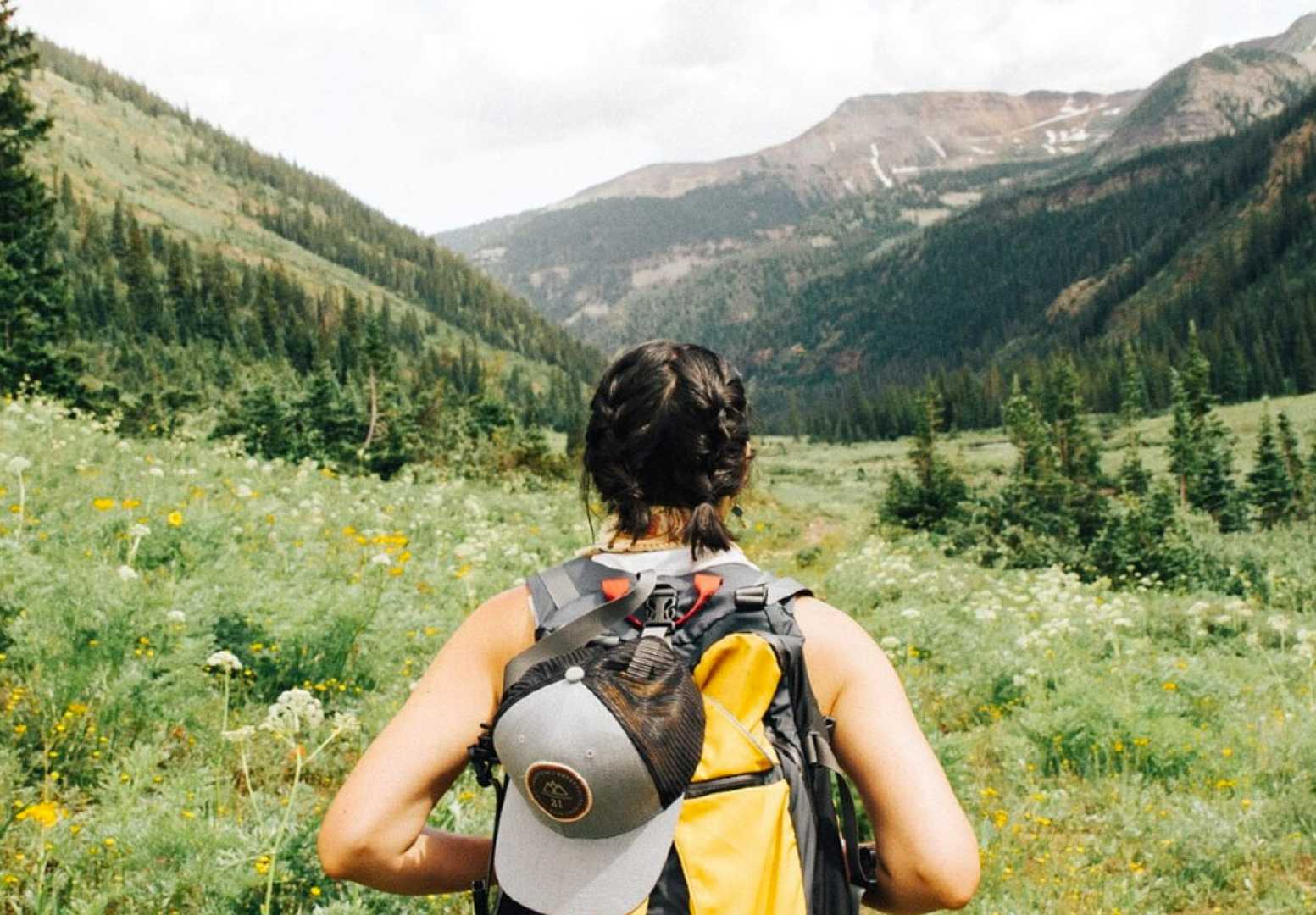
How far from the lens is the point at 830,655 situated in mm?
1956

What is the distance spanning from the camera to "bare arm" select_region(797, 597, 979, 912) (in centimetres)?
192

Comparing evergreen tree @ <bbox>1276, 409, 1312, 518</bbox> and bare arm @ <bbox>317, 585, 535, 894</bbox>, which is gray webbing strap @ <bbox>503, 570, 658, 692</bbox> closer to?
bare arm @ <bbox>317, 585, 535, 894</bbox>

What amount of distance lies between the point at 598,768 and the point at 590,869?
0.77ft

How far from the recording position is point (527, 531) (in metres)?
14.8

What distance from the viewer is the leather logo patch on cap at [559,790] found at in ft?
5.45

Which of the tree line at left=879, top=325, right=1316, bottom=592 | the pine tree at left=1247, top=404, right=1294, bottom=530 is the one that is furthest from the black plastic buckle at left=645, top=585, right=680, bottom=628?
the pine tree at left=1247, top=404, right=1294, bottom=530

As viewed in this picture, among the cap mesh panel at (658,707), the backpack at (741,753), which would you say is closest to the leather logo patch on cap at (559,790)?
the cap mesh panel at (658,707)

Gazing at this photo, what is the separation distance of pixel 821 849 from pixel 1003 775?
512 cm

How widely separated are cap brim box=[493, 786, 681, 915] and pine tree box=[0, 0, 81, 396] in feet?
100

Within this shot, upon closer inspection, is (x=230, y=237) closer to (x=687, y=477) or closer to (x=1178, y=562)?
(x=1178, y=562)

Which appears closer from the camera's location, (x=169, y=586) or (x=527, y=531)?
(x=169, y=586)

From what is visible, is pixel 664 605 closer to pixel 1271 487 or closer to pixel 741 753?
pixel 741 753

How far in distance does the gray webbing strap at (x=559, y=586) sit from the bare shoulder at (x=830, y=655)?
0.49 m

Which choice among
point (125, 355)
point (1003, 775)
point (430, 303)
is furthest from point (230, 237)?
point (1003, 775)
